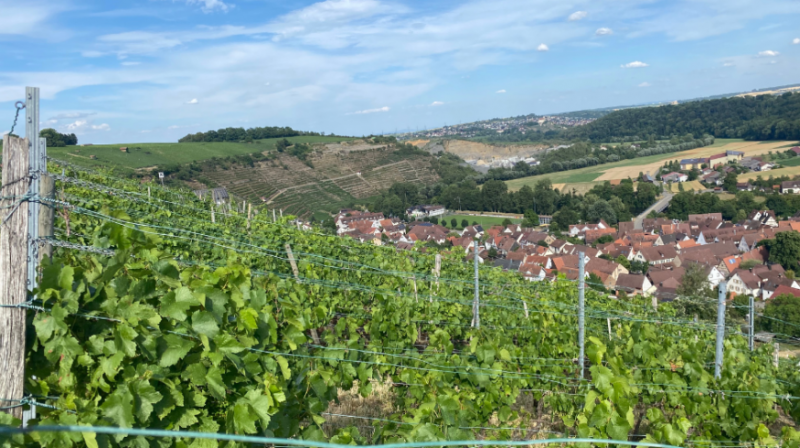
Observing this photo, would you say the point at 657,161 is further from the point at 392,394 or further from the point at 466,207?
the point at 392,394

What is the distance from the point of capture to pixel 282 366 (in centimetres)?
258

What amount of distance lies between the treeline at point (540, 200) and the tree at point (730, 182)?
8.02m

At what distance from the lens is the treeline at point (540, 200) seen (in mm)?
58844

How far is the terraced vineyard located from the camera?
51969 mm

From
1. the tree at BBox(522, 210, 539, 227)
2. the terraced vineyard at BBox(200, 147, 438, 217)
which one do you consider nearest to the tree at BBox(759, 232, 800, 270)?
the tree at BBox(522, 210, 539, 227)

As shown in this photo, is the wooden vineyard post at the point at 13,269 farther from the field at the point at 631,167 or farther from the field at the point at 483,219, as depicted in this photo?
the field at the point at 631,167

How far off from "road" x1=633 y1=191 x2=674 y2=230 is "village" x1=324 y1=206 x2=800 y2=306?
191 centimetres

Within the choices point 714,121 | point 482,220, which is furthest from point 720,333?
point 714,121

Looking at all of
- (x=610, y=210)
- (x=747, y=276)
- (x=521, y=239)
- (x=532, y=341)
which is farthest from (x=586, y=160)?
(x=532, y=341)

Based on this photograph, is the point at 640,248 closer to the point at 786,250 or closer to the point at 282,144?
the point at 786,250

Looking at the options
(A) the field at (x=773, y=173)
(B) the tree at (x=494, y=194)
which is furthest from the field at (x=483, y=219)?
(A) the field at (x=773, y=173)

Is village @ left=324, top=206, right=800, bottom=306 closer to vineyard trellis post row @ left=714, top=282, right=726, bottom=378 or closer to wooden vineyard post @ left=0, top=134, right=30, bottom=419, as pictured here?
vineyard trellis post row @ left=714, top=282, right=726, bottom=378

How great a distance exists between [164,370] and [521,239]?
46.3 meters

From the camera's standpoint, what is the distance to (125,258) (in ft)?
6.73
